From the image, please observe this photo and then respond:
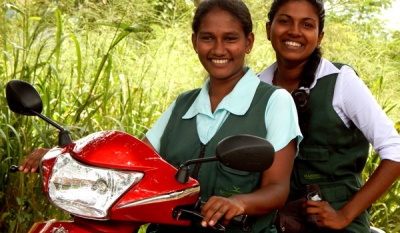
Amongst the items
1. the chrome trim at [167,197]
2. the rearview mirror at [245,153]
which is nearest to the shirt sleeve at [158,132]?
the chrome trim at [167,197]

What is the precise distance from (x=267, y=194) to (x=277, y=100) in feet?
1.21

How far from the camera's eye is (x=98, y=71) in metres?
3.81

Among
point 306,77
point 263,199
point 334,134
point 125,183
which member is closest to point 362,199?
point 334,134

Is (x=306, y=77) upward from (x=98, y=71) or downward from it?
upward

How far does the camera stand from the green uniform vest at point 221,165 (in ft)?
7.02

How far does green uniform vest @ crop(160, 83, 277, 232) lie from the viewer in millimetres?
2139

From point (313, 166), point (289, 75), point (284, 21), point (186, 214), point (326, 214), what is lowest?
point (326, 214)

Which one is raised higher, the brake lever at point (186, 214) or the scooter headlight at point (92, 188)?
the scooter headlight at point (92, 188)

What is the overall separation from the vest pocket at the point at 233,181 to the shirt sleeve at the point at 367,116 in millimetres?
683

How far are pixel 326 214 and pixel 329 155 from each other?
0.27m

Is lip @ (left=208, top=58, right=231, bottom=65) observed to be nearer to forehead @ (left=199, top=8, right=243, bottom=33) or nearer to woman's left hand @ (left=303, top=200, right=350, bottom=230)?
forehead @ (left=199, top=8, right=243, bottom=33)

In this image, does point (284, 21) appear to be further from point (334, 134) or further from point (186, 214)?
point (186, 214)

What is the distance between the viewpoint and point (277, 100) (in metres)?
2.19

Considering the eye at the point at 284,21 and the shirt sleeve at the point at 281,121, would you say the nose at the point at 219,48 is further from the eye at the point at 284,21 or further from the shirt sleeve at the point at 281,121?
the eye at the point at 284,21
